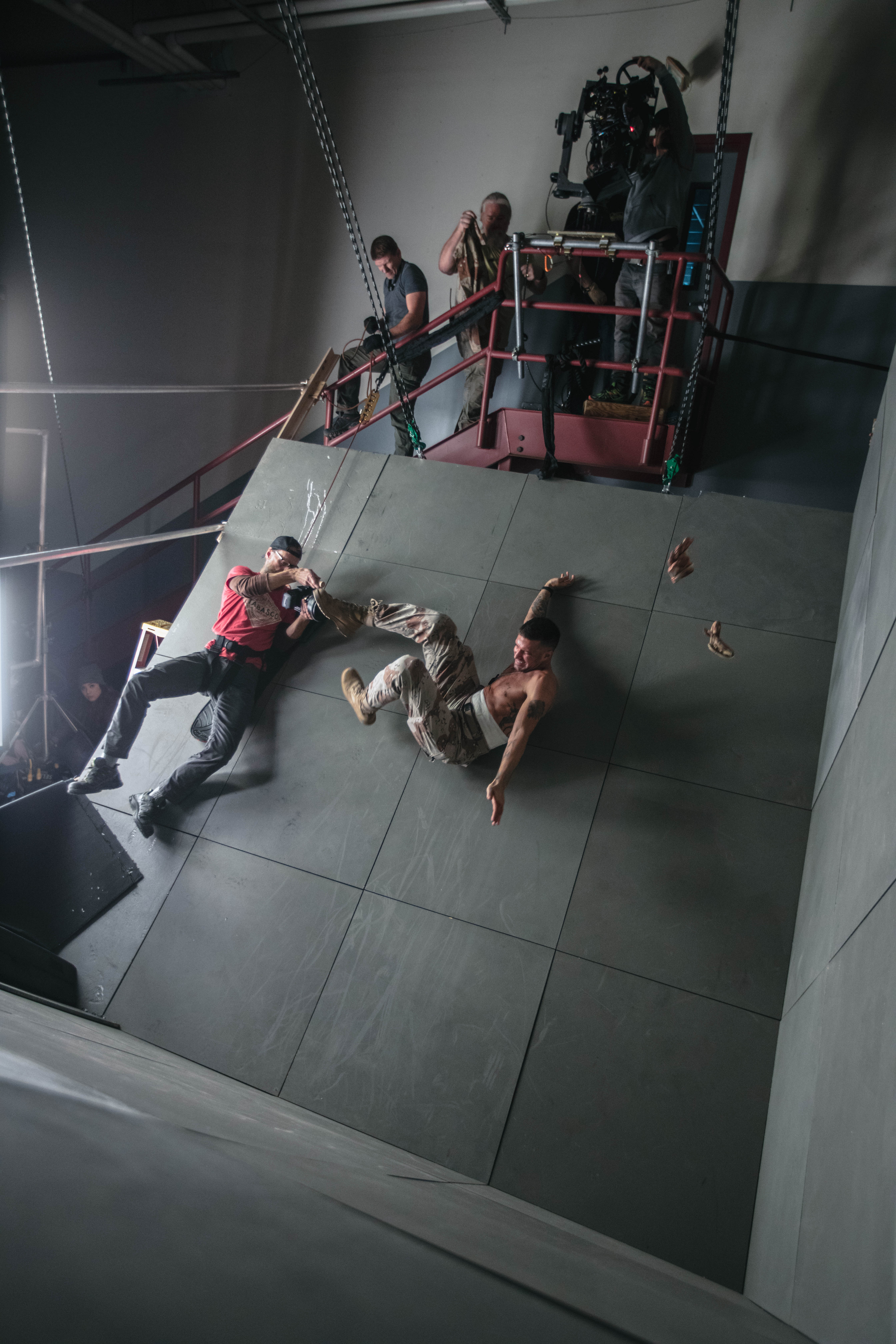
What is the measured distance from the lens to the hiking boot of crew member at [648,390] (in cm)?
502

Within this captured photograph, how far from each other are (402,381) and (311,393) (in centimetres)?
90

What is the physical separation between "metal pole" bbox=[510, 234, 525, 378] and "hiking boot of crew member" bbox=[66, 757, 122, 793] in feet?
10.8

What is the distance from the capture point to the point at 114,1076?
1.38m

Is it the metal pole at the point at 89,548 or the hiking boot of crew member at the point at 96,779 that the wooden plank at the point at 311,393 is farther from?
the hiking boot of crew member at the point at 96,779

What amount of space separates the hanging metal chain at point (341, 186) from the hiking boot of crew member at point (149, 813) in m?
2.68

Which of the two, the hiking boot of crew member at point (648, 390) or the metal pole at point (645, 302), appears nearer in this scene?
the metal pole at point (645, 302)

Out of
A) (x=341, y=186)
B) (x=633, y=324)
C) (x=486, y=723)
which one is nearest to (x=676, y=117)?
(x=633, y=324)

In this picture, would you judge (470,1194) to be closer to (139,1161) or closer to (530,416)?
(139,1161)

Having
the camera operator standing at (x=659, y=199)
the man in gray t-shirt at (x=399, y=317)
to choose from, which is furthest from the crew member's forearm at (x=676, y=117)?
the man in gray t-shirt at (x=399, y=317)

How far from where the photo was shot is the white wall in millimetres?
6863

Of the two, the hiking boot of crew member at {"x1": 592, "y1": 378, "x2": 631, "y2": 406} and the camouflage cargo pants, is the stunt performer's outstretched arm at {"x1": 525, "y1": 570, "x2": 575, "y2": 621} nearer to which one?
the hiking boot of crew member at {"x1": 592, "y1": 378, "x2": 631, "y2": 406}

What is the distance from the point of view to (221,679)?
4.26 m

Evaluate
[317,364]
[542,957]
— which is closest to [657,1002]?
[542,957]

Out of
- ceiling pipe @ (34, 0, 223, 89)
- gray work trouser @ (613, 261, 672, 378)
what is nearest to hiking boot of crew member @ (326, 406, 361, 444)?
gray work trouser @ (613, 261, 672, 378)
